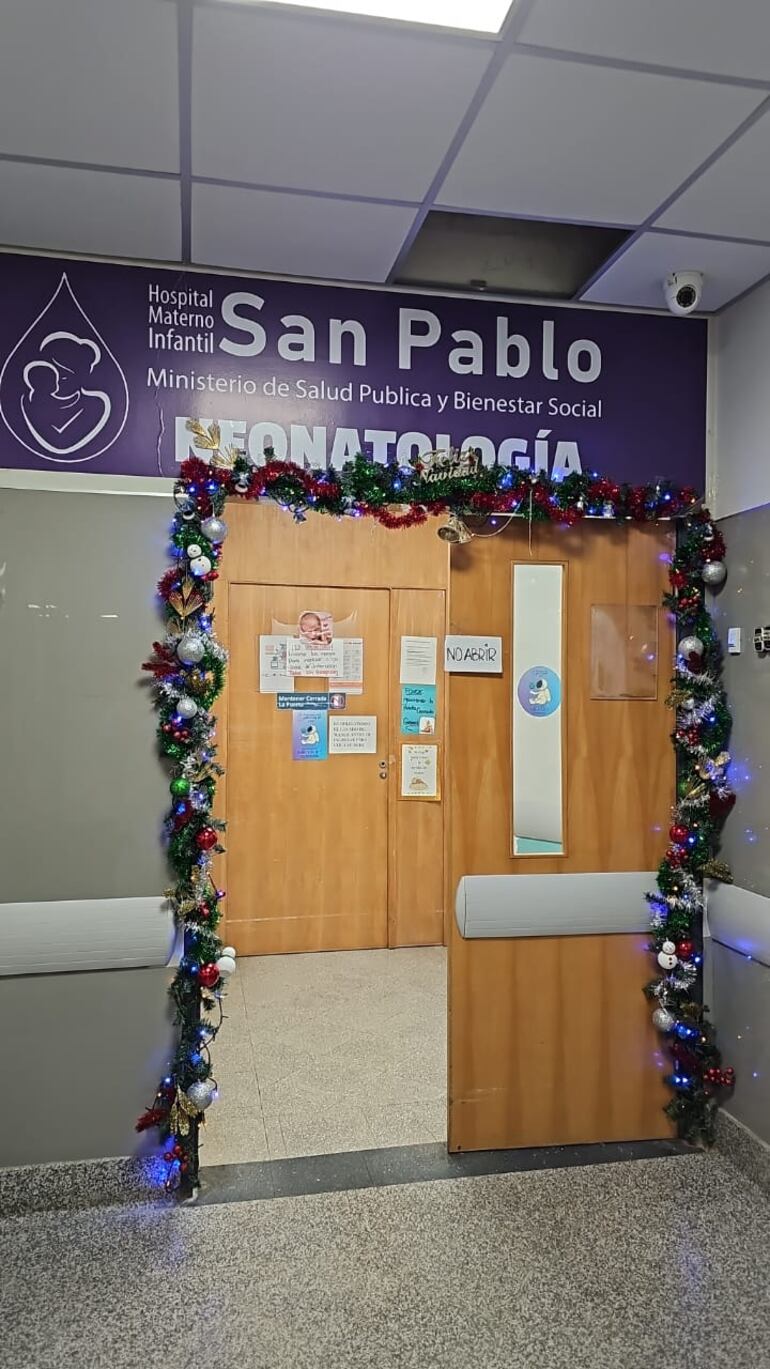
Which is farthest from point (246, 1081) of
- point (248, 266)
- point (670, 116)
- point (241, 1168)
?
point (670, 116)

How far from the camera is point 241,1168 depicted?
3.21m

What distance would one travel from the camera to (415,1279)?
103 inches

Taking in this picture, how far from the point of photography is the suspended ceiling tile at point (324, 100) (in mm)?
1995

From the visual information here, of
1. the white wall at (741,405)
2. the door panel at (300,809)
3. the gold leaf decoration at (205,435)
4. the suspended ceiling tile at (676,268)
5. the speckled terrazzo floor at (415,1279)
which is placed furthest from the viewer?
the door panel at (300,809)

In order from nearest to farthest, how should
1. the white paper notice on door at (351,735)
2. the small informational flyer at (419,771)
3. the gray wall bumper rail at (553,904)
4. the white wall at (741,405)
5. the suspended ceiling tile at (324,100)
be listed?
the suspended ceiling tile at (324,100), the white wall at (741,405), the gray wall bumper rail at (553,904), the white paper notice on door at (351,735), the small informational flyer at (419,771)

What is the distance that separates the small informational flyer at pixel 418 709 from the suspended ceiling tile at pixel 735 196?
3424 mm

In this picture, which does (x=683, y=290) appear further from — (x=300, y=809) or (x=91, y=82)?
(x=300, y=809)

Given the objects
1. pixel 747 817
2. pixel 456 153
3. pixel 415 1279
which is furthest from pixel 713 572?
pixel 415 1279

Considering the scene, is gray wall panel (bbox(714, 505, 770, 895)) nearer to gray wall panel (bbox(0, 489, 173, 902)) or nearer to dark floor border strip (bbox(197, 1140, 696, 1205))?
dark floor border strip (bbox(197, 1140, 696, 1205))

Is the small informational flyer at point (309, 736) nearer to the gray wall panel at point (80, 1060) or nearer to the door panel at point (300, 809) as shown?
the door panel at point (300, 809)

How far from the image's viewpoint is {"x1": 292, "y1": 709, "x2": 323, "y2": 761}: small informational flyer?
5668 mm

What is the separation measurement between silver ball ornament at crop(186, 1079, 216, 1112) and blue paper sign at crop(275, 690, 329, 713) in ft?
9.53

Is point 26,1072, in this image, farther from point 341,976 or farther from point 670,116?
point 670,116

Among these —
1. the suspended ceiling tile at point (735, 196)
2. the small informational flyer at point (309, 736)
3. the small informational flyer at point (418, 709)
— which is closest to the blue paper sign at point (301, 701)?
the small informational flyer at point (309, 736)
